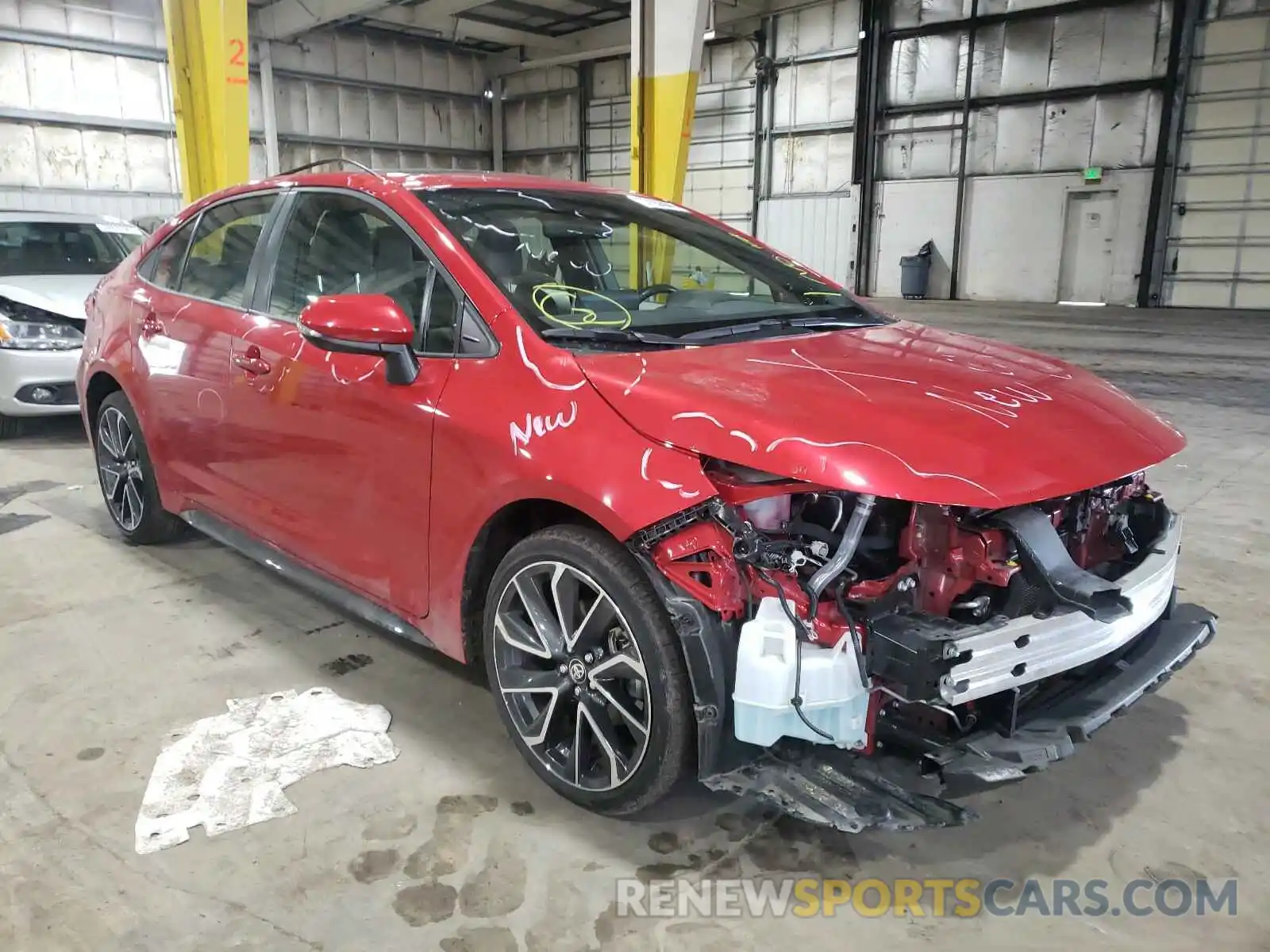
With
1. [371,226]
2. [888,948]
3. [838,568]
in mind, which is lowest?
[888,948]

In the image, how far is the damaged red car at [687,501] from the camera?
1.71 m

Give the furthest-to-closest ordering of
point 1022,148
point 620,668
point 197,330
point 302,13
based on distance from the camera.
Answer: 1. point 302,13
2. point 1022,148
3. point 197,330
4. point 620,668

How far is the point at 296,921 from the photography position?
→ 176 centimetres

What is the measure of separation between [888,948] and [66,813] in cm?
181

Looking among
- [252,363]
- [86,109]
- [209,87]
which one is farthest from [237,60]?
[86,109]

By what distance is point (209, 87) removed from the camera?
7613 mm

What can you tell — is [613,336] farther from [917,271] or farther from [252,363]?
[917,271]

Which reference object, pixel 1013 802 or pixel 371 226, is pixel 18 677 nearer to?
pixel 371 226

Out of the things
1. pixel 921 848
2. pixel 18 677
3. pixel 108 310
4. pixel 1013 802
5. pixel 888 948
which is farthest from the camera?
pixel 108 310

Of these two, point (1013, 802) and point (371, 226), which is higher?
point (371, 226)

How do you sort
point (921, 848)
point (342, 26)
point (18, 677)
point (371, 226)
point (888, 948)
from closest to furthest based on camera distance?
point (888, 948)
point (921, 848)
point (371, 226)
point (18, 677)
point (342, 26)

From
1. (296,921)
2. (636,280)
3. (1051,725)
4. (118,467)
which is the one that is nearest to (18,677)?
(118,467)

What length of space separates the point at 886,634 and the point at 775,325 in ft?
3.50

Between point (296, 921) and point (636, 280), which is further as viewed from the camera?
point (636, 280)
